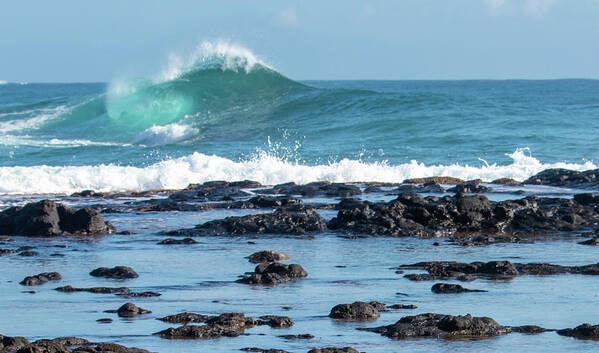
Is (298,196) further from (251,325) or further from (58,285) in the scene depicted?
(251,325)

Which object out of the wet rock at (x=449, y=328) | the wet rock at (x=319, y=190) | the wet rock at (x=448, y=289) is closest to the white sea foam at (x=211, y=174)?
the wet rock at (x=319, y=190)

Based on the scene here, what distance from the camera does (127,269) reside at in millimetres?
11750

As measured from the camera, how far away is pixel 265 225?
643 inches

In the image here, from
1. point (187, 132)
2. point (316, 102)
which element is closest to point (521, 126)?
point (316, 102)

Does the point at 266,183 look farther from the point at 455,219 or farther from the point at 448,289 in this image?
the point at 448,289

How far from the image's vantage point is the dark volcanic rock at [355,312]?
9.05 metres

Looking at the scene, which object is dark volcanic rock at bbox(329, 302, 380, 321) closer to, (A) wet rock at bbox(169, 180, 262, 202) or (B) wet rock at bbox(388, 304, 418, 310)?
(B) wet rock at bbox(388, 304, 418, 310)

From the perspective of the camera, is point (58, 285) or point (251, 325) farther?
point (58, 285)

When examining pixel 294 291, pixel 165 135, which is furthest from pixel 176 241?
pixel 165 135

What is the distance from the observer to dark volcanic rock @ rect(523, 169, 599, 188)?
22406mm

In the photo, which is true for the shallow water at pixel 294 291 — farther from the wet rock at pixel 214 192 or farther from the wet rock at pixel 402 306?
the wet rock at pixel 214 192

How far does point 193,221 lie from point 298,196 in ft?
13.1

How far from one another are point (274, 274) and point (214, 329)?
2.92m

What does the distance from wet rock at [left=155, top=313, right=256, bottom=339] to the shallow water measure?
0.42 feet
